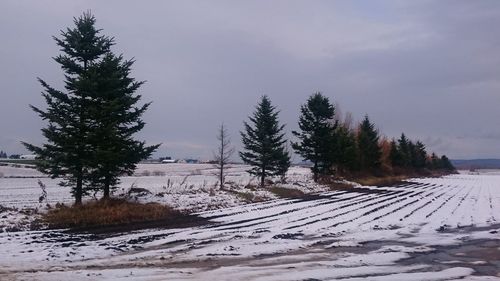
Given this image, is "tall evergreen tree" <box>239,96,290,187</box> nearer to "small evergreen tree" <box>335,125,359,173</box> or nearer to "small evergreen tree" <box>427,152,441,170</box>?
"small evergreen tree" <box>335,125,359,173</box>

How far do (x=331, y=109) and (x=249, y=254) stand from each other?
122 feet

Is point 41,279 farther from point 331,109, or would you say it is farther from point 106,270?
point 331,109

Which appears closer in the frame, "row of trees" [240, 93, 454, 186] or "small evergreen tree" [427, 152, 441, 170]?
"row of trees" [240, 93, 454, 186]

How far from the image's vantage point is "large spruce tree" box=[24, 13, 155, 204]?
2077cm

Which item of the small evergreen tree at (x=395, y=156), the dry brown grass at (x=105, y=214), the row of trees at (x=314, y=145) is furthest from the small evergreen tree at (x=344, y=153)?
the dry brown grass at (x=105, y=214)

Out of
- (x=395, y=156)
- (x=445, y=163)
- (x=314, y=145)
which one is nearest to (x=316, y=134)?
(x=314, y=145)

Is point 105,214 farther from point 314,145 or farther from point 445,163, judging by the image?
point 445,163

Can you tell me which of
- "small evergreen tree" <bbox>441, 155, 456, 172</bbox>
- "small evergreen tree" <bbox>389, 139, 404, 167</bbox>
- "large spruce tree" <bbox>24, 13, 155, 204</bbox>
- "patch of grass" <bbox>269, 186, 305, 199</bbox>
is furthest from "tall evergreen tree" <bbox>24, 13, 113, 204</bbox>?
"small evergreen tree" <bbox>441, 155, 456, 172</bbox>

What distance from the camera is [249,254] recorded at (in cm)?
1226

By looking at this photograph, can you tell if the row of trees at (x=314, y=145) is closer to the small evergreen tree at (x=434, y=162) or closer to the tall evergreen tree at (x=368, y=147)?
the tall evergreen tree at (x=368, y=147)

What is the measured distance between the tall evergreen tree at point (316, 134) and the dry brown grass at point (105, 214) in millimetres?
26906

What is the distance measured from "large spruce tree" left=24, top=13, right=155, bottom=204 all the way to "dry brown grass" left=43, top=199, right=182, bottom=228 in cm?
124

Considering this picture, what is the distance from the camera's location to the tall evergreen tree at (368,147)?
6744 cm

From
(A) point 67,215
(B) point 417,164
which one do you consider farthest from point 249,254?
(B) point 417,164
